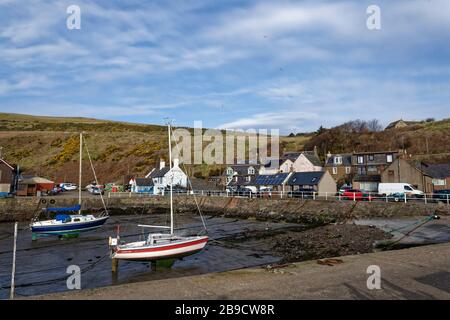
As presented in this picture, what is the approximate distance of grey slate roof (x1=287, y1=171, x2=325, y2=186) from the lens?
62656 millimetres

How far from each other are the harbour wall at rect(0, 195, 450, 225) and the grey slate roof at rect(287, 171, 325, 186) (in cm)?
1039

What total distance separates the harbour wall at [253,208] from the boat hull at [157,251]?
29.7ft

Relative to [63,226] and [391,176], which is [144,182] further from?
[391,176]

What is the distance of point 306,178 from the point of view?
212 ft

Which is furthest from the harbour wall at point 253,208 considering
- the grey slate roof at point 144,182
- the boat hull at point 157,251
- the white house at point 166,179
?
the grey slate roof at point 144,182

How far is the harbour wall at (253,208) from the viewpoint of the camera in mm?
42344

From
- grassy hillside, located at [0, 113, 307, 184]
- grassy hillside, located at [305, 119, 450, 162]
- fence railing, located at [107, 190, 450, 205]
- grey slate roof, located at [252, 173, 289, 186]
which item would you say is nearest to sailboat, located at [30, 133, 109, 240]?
fence railing, located at [107, 190, 450, 205]

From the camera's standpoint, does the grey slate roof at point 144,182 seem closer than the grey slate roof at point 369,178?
No

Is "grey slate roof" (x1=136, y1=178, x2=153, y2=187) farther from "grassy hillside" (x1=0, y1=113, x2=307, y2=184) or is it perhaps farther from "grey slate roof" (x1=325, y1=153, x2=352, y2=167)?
"grey slate roof" (x1=325, y1=153, x2=352, y2=167)

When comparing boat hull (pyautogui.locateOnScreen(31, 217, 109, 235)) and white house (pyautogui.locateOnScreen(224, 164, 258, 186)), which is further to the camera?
white house (pyautogui.locateOnScreen(224, 164, 258, 186))

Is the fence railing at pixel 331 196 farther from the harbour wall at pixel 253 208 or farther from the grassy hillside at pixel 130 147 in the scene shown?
the grassy hillside at pixel 130 147

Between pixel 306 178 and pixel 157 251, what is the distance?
45663mm
